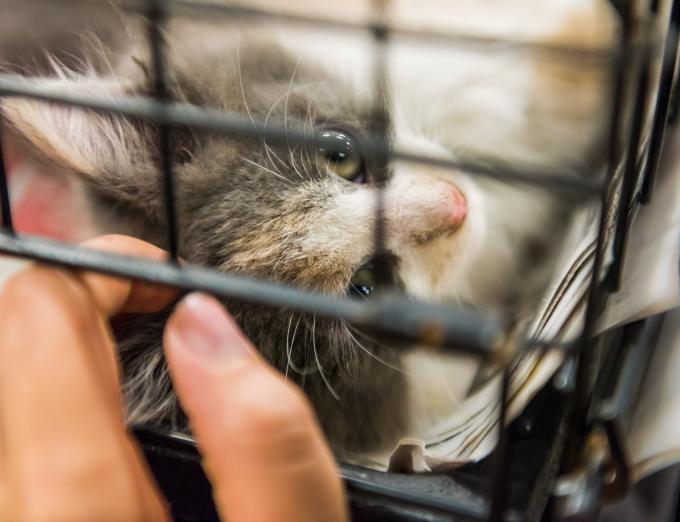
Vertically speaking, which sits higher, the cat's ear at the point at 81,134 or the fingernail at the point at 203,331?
the fingernail at the point at 203,331

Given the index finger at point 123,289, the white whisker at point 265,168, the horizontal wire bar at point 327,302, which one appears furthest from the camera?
the white whisker at point 265,168

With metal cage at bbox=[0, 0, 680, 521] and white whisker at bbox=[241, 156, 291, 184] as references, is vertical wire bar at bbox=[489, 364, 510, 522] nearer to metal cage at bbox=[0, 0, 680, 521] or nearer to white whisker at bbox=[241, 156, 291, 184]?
metal cage at bbox=[0, 0, 680, 521]

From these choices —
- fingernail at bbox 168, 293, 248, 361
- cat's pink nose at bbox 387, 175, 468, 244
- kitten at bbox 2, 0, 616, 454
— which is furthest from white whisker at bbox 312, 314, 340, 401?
fingernail at bbox 168, 293, 248, 361

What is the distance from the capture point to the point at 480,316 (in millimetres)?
276

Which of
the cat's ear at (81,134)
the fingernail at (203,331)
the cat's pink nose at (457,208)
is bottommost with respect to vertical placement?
the cat's pink nose at (457,208)

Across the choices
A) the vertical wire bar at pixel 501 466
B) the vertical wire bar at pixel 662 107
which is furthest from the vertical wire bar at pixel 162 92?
the vertical wire bar at pixel 662 107

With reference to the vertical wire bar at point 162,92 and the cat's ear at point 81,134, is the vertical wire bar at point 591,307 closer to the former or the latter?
the vertical wire bar at point 162,92

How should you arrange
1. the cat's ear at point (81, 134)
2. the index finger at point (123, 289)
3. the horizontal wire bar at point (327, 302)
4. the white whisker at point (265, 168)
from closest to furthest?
the horizontal wire bar at point (327, 302) < the index finger at point (123, 289) < the cat's ear at point (81, 134) < the white whisker at point (265, 168)

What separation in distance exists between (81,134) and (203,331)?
309 mm

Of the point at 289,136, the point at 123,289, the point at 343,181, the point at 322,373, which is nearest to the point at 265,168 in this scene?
the point at 343,181

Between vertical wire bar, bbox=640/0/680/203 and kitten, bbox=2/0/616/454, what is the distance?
0.05 metres

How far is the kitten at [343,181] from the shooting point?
63 centimetres

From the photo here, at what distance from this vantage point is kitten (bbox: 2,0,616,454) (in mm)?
632

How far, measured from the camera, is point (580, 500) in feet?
1.38
